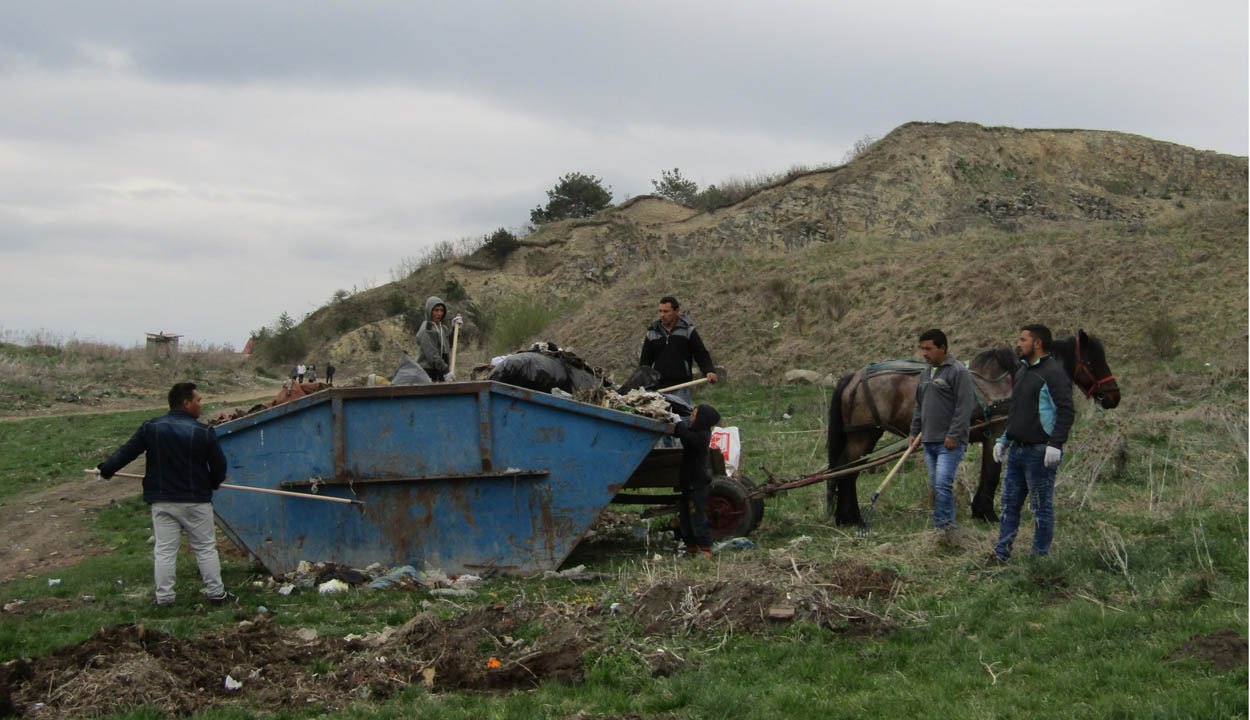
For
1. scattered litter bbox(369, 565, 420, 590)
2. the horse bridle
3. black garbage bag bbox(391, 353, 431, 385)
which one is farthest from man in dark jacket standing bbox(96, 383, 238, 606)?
the horse bridle

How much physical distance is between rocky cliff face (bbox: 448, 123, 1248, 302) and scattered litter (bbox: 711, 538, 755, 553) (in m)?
26.9

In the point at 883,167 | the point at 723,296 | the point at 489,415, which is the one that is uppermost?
the point at 883,167

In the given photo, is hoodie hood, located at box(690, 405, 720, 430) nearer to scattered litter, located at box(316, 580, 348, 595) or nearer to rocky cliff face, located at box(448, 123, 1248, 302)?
scattered litter, located at box(316, 580, 348, 595)

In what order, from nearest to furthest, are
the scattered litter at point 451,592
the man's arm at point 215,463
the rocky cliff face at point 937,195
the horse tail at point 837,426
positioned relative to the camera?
the scattered litter at point 451,592
the man's arm at point 215,463
the horse tail at point 837,426
the rocky cliff face at point 937,195

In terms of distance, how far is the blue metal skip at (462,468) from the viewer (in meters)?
7.89

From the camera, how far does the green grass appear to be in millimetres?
4863

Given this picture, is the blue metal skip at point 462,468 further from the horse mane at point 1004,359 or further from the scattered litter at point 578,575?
the horse mane at point 1004,359

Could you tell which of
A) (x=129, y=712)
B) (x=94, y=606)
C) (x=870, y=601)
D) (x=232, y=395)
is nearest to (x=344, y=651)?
(x=129, y=712)

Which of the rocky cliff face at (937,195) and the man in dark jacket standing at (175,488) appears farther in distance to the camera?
→ the rocky cliff face at (937,195)

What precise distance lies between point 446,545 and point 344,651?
2.09 m

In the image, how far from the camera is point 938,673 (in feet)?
17.0

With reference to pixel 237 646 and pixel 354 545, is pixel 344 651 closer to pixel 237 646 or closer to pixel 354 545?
pixel 237 646

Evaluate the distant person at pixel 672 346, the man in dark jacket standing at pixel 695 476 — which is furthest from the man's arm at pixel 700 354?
the man in dark jacket standing at pixel 695 476

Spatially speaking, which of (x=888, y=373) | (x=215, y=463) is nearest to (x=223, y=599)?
(x=215, y=463)
